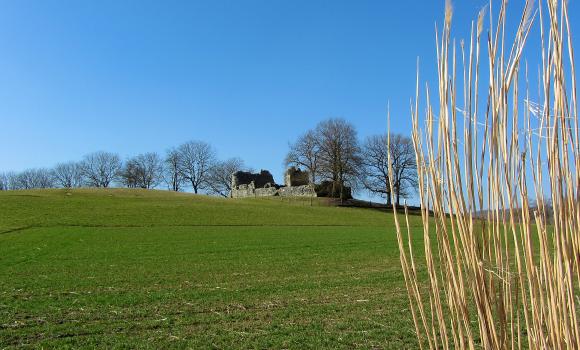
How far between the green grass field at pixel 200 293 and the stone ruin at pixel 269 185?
39.2 meters

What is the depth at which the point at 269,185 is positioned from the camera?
229ft

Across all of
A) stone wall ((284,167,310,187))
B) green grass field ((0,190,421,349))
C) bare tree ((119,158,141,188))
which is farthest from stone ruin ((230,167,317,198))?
green grass field ((0,190,421,349))

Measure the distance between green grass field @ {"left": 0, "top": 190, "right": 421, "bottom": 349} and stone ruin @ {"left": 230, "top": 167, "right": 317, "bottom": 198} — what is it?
39.2m

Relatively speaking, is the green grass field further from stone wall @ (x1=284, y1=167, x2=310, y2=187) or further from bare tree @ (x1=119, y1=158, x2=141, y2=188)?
bare tree @ (x1=119, y1=158, x2=141, y2=188)

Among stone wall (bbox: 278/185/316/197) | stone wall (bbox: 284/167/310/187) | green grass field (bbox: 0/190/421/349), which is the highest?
stone wall (bbox: 284/167/310/187)

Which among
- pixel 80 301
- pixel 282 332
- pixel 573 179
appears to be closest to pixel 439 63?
pixel 573 179

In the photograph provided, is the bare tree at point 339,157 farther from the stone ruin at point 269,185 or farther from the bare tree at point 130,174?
the bare tree at point 130,174

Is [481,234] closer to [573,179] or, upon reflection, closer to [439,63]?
[573,179]

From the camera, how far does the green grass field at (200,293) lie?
18.4 feet

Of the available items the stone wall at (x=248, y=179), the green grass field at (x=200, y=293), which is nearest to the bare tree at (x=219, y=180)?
the stone wall at (x=248, y=179)

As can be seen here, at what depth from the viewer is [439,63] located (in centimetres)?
168

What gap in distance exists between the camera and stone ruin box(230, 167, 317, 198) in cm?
6138

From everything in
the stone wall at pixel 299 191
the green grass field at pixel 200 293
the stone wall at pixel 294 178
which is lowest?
the green grass field at pixel 200 293

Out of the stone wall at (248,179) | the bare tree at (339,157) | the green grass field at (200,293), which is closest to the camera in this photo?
the green grass field at (200,293)
